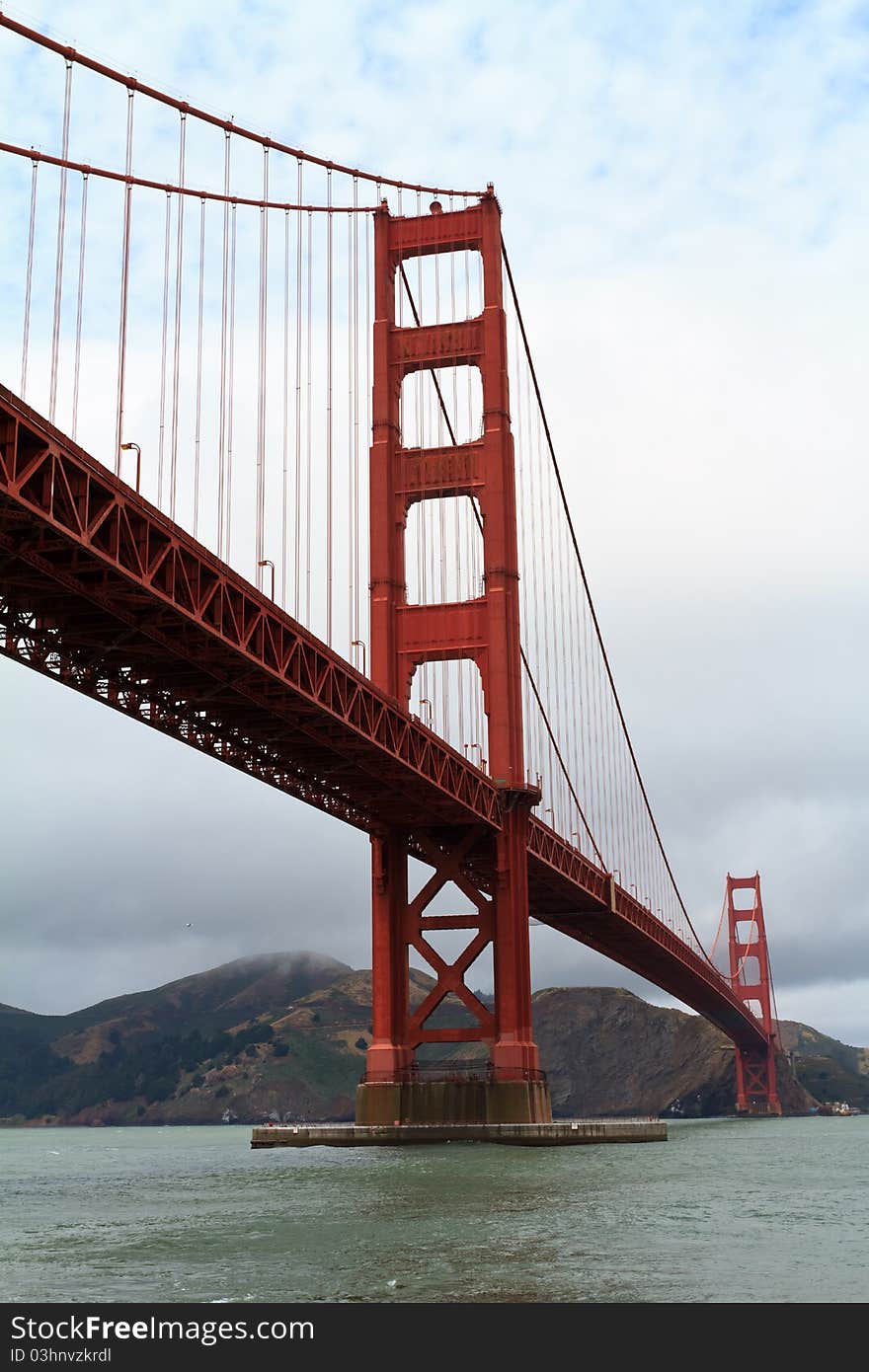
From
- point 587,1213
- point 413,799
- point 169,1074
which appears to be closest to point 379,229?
point 413,799

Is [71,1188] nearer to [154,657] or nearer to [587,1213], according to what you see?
[154,657]

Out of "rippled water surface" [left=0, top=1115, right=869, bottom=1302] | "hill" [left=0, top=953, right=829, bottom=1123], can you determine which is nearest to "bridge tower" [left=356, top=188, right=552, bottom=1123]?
"rippled water surface" [left=0, top=1115, right=869, bottom=1302]

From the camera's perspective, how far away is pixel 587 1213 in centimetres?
2311

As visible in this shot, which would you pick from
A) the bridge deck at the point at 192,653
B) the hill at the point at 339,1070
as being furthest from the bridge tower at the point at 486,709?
the hill at the point at 339,1070

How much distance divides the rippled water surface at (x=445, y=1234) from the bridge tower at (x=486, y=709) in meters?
6.80

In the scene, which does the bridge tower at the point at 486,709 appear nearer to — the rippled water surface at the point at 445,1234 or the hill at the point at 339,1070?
the rippled water surface at the point at 445,1234

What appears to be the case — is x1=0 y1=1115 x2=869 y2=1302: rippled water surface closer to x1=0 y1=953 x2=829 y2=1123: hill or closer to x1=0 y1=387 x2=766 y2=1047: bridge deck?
x1=0 y1=387 x2=766 y2=1047: bridge deck

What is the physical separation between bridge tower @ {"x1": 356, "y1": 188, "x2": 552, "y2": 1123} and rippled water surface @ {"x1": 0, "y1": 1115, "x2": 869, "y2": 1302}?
6.80 metres

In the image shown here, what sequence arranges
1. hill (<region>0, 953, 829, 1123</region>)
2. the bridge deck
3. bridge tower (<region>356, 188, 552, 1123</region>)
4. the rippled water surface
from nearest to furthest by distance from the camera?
the rippled water surface, the bridge deck, bridge tower (<region>356, 188, 552, 1123</region>), hill (<region>0, 953, 829, 1123</region>)

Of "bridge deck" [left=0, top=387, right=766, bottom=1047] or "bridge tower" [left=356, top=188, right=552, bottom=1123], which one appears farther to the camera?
"bridge tower" [left=356, top=188, right=552, bottom=1123]

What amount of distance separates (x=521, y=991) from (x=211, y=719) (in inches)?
601

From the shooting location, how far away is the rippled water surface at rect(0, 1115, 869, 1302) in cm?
1550

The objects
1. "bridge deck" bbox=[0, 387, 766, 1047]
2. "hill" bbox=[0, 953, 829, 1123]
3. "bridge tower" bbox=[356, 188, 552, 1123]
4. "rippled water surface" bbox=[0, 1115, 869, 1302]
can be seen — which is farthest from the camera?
"hill" bbox=[0, 953, 829, 1123]

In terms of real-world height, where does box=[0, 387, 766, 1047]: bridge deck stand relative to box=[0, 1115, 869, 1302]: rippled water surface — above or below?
above
